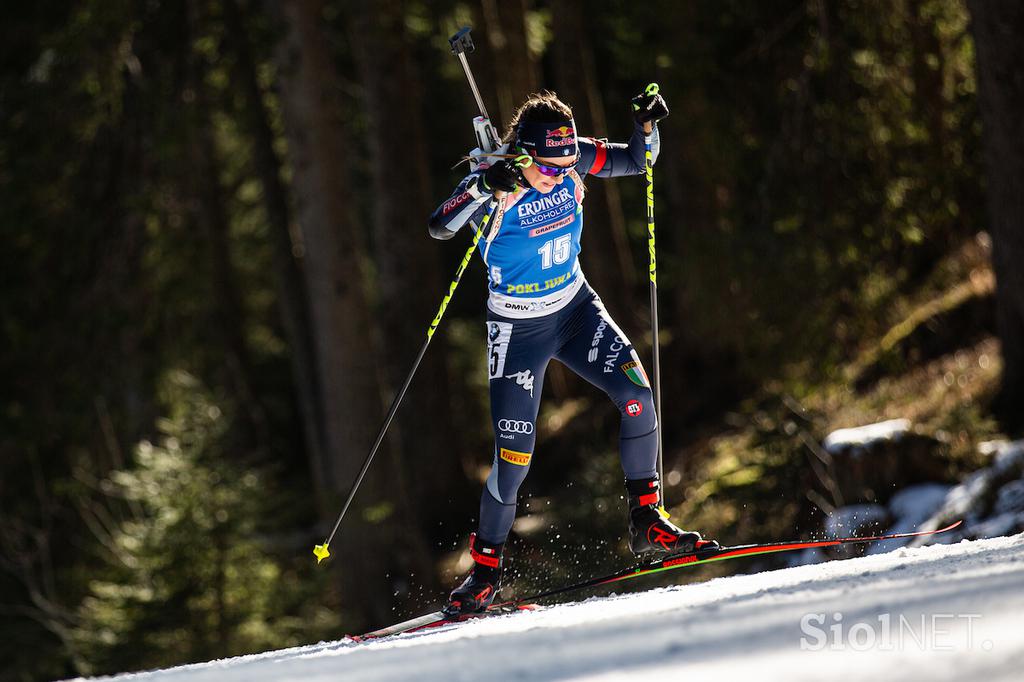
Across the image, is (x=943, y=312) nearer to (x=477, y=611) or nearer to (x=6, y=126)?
(x=477, y=611)

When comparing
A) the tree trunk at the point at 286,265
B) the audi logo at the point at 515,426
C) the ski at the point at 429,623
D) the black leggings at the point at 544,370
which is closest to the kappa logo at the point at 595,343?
the black leggings at the point at 544,370

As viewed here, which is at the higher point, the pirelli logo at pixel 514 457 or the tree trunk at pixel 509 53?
the tree trunk at pixel 509 53

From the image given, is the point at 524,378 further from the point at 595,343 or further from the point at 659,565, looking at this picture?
the point at 659,565

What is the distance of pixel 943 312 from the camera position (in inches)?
484

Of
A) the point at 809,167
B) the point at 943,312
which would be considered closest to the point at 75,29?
the point at 809,167

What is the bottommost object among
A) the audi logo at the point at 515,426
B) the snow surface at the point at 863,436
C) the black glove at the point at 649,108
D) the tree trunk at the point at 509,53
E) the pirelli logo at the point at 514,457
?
the snow surface at the point at 863,436

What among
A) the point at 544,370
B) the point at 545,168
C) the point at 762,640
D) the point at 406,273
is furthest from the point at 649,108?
the point at 406,273

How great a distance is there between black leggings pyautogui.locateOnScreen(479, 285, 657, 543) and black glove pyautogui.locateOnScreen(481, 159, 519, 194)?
2.53ft

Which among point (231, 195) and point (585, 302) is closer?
point (585, 302)

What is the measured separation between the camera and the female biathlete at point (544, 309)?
5906 millimetres

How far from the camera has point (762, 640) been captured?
12.0 feet

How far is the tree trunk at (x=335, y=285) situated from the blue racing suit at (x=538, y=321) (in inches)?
258

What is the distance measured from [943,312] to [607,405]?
5883 mm

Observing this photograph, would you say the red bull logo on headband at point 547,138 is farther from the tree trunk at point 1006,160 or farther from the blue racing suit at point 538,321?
the tree trunk at point 1006,160
